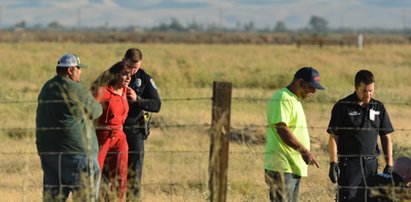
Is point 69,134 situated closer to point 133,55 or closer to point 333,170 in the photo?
point 133,55

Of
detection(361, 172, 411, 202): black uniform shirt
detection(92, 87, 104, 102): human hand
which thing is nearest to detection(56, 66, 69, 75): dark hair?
detection(92, 87, 104, 102): human hand

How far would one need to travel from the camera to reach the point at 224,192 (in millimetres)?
7316

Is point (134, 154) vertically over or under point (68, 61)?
under

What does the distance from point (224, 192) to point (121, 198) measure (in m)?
1.58

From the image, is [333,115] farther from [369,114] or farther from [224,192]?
[224,192]

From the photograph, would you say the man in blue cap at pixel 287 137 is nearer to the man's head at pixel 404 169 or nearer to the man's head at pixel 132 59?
→ the man's head at pixel 404 169

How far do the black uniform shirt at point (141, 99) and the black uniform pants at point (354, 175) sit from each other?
1.81 metres

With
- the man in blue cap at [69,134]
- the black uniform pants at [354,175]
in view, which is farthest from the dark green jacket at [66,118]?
the black uniform pants at [354,175]

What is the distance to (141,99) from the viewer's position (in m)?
9.19

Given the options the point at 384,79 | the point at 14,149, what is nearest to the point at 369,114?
the point at 14,149

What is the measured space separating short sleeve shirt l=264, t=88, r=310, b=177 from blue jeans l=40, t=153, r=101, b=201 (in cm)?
145

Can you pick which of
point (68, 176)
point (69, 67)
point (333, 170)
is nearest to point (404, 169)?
point (333, 170)

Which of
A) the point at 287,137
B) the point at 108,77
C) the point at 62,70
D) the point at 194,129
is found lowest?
the point at 194,129

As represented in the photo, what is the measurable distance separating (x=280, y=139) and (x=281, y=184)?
0.37 meters
